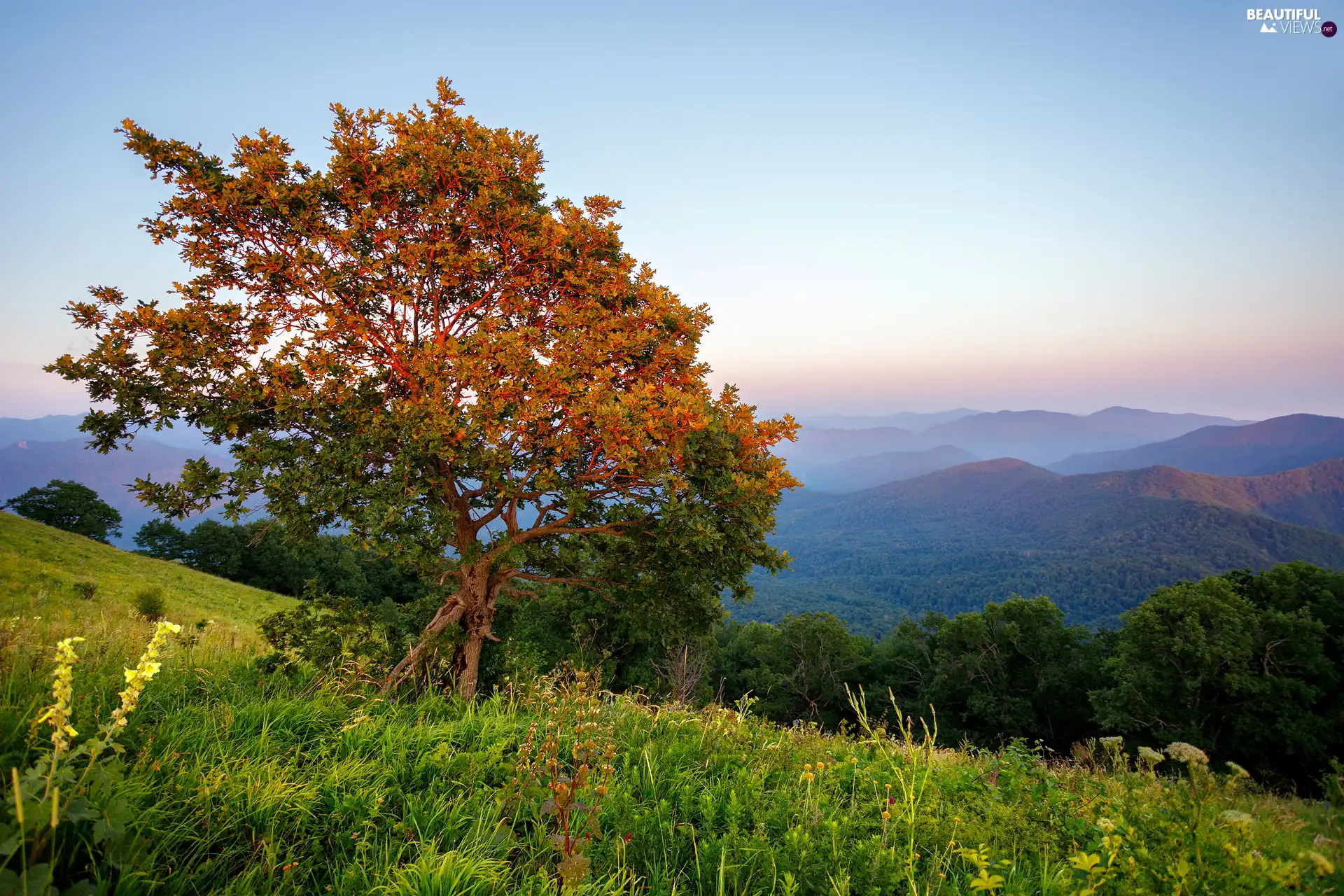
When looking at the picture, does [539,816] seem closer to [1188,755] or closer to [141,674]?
[141,674]

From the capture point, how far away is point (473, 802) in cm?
348

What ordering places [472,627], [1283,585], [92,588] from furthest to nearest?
[1283,585] → [92,588] → [472,627]

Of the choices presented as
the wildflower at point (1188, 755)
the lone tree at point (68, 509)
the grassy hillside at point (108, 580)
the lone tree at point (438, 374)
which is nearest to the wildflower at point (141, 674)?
the lone tree at point (438, 374)

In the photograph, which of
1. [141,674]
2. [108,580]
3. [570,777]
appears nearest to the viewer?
[141,674]

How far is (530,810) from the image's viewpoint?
3502mm

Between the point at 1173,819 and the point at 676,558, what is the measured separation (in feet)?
19.0

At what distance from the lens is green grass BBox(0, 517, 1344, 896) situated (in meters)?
2.58

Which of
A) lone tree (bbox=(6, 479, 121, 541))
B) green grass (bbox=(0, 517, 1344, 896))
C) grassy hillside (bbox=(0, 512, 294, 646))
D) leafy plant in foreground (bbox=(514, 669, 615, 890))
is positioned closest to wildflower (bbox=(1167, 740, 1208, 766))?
green grass (bbox=(0, 517, 1344, 896))

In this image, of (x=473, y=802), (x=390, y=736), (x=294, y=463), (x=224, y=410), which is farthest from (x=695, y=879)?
(x=224, y=410)

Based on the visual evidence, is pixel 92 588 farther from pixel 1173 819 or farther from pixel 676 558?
pixel 1173 819

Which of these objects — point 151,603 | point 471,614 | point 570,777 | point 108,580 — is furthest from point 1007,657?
point 108,580

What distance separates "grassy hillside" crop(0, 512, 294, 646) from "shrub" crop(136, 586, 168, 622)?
0.31m

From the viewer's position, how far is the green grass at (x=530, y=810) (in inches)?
102

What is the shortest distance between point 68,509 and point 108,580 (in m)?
41.4
